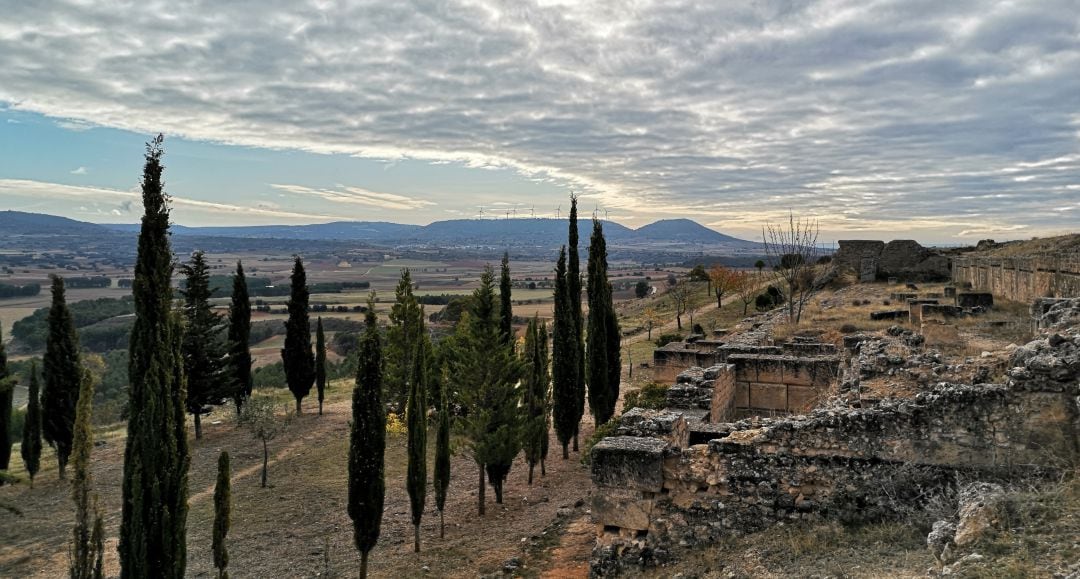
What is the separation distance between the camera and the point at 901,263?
123ft

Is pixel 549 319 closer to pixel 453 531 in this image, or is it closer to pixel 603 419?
pixel 603 419

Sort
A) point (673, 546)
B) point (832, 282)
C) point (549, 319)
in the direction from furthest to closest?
point (549, 319)
point (832, 282)
point (673, 546)

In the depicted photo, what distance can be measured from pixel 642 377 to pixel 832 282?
1698 centimetres

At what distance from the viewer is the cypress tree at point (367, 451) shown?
12.1m

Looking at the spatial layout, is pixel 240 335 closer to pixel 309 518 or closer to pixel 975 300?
pixel 309 518

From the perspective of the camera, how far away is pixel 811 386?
11836 mm

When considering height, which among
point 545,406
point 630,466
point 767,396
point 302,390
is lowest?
point 302,390

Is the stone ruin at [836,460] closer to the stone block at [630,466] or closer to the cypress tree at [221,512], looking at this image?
the stone block at [630,466]

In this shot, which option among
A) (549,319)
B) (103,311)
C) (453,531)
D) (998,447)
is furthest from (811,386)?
(103,311)

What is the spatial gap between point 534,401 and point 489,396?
2.43 meters

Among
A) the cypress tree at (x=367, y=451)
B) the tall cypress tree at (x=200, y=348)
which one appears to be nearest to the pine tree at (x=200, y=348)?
the tall cypress tree at (x=200, y=348)

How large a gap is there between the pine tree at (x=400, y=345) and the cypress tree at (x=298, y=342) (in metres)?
4.42

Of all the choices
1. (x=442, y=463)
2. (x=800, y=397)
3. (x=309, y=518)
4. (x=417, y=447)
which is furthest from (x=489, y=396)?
(x=800, y=397)

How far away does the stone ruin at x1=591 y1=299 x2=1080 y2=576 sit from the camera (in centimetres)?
625
